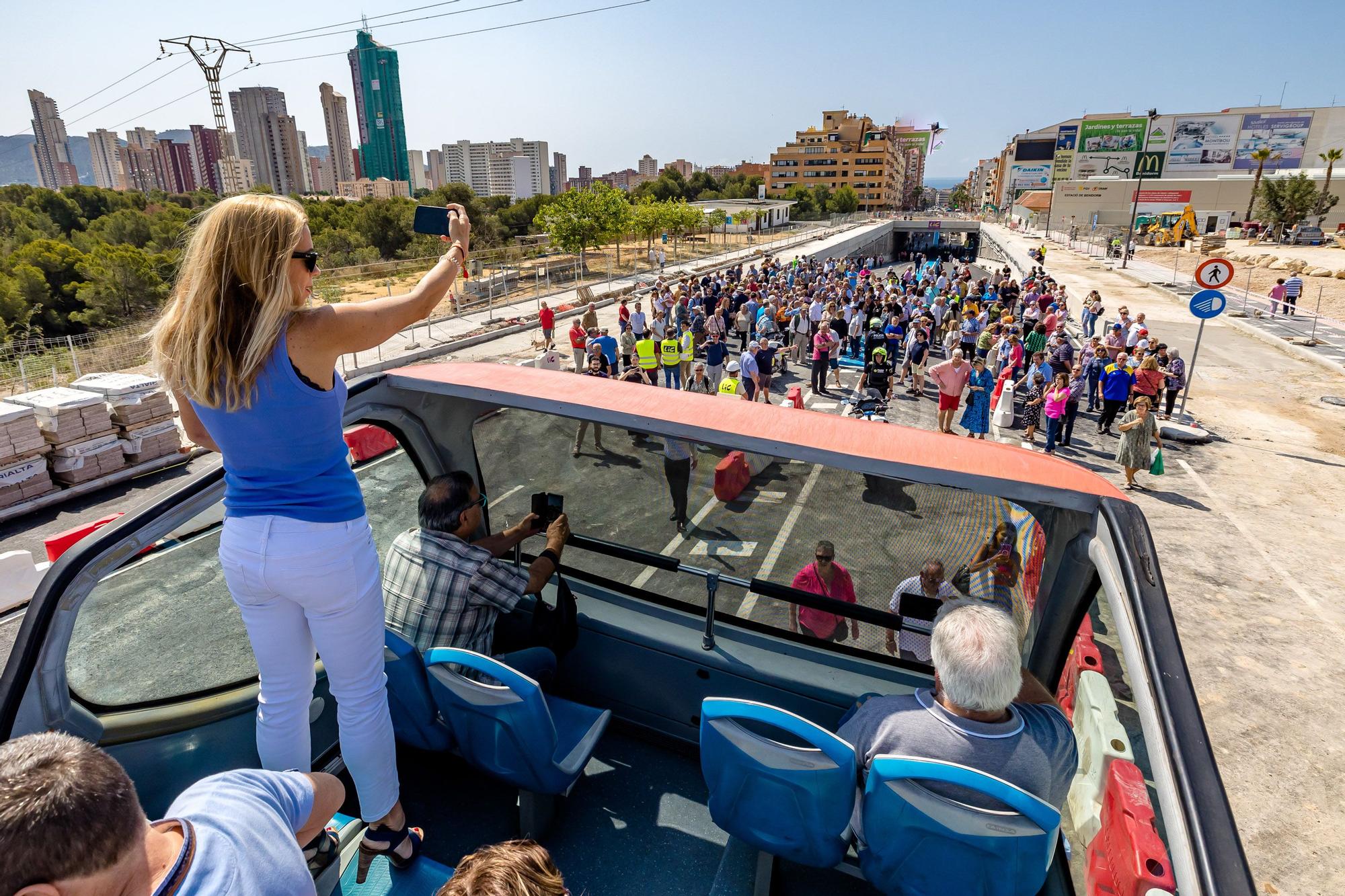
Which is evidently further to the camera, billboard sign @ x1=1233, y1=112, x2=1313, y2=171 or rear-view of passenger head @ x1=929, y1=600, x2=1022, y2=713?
billboard sign @ x1=1233, y1=112, x2=1313, y2=171

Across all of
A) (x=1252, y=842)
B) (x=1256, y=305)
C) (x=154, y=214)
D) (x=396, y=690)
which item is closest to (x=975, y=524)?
(x=396, y=690)

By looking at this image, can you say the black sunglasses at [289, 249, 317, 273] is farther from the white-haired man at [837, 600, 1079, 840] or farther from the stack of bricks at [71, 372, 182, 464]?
the stack of bricks at [71, 372, 182, 464]

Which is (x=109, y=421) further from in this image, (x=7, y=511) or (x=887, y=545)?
(x=887, y=545)

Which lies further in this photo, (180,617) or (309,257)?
(180,617)

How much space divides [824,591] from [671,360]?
450 inches

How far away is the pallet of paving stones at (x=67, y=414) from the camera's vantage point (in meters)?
10.0

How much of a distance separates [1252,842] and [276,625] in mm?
6070

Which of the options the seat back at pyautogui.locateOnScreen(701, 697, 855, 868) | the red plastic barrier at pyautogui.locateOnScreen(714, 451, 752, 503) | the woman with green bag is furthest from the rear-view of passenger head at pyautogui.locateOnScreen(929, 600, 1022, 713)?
the woman with green bag

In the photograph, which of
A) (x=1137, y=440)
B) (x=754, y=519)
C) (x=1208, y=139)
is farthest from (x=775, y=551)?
(x=1208, y=139)

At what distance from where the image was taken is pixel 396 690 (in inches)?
102

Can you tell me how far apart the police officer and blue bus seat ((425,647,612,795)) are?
467 inches

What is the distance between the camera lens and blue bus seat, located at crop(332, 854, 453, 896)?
2.34 meters

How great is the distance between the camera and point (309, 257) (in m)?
1.90

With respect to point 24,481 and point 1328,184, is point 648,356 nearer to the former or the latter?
point 24,481
